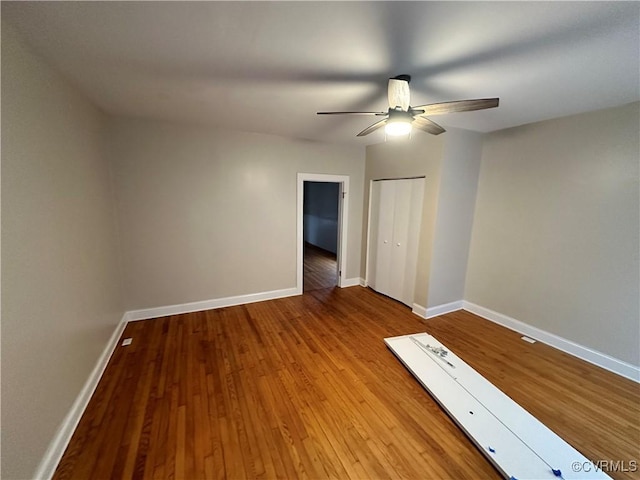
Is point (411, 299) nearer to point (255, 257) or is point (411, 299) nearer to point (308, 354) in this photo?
point (308, 354)

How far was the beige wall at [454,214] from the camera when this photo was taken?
3.15 metres

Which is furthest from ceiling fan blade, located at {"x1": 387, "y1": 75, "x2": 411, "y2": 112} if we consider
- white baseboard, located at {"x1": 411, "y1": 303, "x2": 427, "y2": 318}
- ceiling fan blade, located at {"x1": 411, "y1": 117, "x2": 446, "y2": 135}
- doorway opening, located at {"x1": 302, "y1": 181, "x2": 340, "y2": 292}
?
doorway opening, located at {"x1": 302, "y1": 181, "x2": 340, "y2": 292}

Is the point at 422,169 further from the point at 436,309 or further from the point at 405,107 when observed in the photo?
the point at 436,309

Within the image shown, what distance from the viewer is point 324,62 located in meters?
1.66

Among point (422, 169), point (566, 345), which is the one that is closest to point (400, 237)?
point (422, 169)

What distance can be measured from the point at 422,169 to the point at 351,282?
7.66 ft

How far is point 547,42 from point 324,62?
1.31 m

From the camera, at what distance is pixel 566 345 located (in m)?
2.69

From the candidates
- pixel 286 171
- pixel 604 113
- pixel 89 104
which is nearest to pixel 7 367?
pixel 89 104

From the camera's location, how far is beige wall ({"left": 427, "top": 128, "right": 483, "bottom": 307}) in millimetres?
3154

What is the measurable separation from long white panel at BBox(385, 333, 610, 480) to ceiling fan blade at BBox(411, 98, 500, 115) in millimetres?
2163

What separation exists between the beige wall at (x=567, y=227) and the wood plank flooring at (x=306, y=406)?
0.46 meters

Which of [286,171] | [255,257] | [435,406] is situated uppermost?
[286,171]

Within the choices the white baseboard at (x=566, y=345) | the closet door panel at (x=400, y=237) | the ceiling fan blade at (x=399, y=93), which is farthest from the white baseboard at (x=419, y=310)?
the ceiling fan blade at (x=399, y=93)
